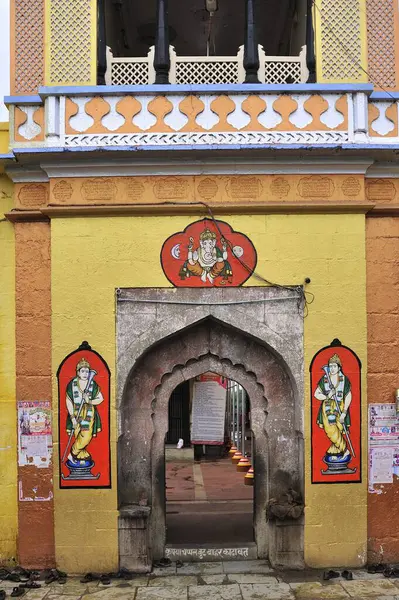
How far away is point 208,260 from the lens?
7156 mm

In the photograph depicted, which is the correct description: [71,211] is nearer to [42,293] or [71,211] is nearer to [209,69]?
[42,293]

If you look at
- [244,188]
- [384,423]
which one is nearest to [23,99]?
[244,188]

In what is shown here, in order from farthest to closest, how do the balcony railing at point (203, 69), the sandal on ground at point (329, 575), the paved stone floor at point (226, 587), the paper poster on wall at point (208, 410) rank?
the paper poster on wall at point (208, 410) → the balcony railing at point (203, 69) → the sandal on ground at point (329, 575) → the paved stone floor at point (226, 587)

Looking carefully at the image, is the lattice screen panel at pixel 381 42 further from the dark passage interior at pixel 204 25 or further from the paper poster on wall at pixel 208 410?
the paper poster on wall at pixel 208 410

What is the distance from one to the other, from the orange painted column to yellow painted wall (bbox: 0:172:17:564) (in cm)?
13

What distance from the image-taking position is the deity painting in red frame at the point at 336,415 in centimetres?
703

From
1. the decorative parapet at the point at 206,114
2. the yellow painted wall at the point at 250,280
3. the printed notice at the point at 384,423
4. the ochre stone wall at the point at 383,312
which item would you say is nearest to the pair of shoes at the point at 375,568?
the yellow painted wall at the point at 250,280

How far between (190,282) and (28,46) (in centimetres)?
314

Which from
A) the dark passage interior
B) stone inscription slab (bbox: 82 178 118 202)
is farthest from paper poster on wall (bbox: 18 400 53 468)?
the dark passage interior

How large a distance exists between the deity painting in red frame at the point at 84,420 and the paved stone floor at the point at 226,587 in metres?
1.02

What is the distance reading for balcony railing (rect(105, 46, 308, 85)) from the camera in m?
7.43

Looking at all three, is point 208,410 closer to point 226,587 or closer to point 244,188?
point 226,587

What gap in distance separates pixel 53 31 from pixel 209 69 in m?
1.74

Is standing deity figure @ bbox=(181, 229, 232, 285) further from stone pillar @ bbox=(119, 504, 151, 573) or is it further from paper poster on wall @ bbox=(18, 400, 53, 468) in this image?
stone pillar @ bbox=(119, 504, 151, 573)
